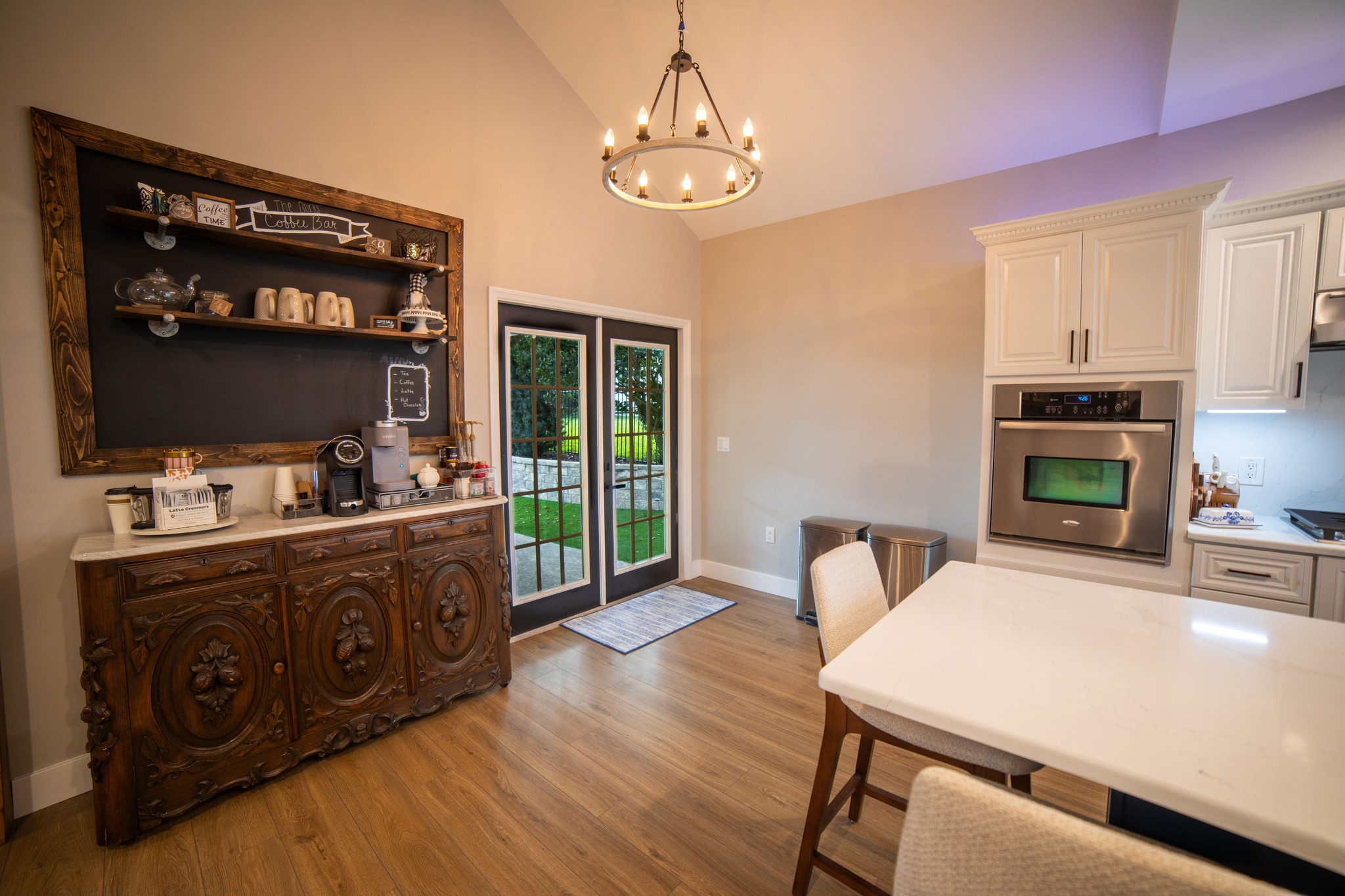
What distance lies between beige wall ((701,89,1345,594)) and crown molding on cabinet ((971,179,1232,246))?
47cm

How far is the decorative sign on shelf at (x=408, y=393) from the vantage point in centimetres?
282

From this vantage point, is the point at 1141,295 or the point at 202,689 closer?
the point at 202,689

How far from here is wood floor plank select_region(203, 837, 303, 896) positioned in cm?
168

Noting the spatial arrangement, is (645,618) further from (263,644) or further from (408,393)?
(263,644)

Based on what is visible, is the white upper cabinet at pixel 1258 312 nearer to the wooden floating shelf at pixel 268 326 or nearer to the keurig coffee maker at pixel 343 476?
the wooden floating shelf at pixel 268 326

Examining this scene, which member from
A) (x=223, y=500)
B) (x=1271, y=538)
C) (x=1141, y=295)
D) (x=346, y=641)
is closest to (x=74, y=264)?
(x=223, y=500)

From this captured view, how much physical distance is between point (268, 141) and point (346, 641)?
2.19 meters

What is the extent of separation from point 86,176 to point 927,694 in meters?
3.20

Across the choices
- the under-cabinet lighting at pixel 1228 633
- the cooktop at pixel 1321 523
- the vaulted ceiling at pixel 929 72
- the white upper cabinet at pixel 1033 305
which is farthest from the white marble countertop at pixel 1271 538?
the vaulted ceiling at pixel 929 72

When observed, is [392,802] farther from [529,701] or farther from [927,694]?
[927,694]

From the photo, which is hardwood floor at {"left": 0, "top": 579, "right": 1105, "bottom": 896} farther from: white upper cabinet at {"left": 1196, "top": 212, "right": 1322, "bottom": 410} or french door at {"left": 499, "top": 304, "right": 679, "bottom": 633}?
white upper cabinet at {"left": 1196, "top": 212, "right": 1322, "bottom": 410}

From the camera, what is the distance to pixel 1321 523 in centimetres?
221

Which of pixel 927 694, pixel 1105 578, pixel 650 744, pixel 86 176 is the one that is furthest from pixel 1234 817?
pixel 86 176

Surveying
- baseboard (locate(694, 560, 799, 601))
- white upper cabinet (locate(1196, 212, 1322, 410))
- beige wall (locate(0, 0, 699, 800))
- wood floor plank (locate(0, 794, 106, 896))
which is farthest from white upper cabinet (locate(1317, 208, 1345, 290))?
wood floor plank (locate(0, 794, 106, 896))
